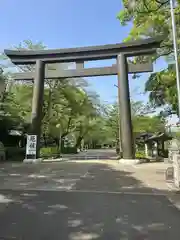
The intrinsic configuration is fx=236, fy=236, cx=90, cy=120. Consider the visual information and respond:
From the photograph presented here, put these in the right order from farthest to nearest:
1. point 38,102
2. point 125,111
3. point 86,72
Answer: point 86,72, point 38,102, point 125,111

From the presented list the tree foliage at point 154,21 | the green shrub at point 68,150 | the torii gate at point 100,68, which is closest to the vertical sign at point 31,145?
the torii gate at point 100,68

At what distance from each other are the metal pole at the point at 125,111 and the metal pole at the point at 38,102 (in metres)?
6.20

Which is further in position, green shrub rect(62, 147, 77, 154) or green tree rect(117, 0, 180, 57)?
green shrub rect(62, 147, 77, 154)

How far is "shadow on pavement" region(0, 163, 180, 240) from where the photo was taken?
392cm

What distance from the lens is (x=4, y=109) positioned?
69.9 feet

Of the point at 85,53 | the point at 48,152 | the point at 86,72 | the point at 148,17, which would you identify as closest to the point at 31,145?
the point at 48,152

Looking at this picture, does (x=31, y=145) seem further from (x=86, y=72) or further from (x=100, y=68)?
(x=100, y=68)

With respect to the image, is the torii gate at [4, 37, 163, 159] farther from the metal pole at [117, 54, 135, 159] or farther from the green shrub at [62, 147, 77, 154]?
the green shrub at [62, 147, 77, 154]

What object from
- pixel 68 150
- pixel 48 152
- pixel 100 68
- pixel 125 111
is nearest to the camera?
pixel 125 111

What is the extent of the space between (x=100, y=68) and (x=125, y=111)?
418 cm

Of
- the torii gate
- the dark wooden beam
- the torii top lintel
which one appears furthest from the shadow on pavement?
the torii top lintel

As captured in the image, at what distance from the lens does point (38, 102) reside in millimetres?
18500

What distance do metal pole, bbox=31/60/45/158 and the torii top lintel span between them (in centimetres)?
75

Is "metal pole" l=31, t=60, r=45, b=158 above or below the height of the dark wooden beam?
below
